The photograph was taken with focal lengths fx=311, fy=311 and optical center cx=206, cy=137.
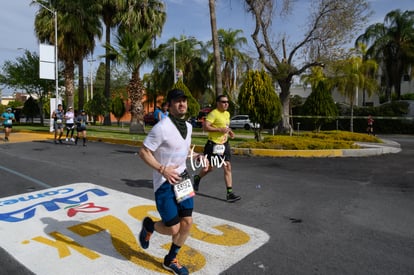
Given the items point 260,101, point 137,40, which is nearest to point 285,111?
point 260,101

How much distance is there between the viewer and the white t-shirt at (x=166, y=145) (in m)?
2.76

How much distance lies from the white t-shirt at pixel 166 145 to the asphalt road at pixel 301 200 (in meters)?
1.18

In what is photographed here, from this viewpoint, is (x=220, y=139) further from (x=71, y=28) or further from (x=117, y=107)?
(x=117, y=107)

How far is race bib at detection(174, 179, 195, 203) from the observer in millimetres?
2811

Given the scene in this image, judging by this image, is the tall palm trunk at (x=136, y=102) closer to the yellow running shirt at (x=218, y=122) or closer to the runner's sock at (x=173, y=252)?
the yellow running shirt at (x=218, y=122)

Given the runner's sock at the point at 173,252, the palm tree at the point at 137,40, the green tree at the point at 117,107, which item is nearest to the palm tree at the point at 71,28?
the palm tree at the point at 137,40

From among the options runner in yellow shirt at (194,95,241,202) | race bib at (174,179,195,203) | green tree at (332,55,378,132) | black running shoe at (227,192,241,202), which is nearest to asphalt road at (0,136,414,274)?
black running shoe at (227,192,241,202)

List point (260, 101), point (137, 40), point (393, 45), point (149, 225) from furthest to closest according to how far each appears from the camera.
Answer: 1. point (393, 45)
2. point (137, 40)
3. point (260, 101)
4. point (149, 225)

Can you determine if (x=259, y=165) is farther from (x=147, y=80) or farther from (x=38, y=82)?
(x=147, y=80)

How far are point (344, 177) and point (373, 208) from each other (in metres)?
2.27

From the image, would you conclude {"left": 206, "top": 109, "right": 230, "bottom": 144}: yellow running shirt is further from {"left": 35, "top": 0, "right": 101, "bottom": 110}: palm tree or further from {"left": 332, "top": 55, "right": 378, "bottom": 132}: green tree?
{"left": 332, "top": 55, "right": 378, "bottom": 132}: green tree

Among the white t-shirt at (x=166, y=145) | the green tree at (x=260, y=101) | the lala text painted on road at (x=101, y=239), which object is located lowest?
the lala text painted on road at (x=101, y=239)

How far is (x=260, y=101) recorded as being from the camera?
12352 mm

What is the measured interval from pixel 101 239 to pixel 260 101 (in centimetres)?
963
